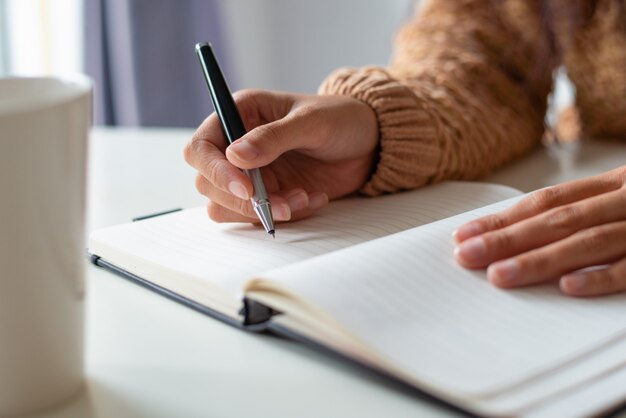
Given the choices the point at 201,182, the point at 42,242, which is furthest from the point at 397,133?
the point at 42,242

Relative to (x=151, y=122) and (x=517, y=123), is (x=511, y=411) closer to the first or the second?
(x=517, y=123)

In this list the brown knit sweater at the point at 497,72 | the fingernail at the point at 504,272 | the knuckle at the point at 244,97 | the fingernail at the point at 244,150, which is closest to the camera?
the fingernail at the point at 504,272

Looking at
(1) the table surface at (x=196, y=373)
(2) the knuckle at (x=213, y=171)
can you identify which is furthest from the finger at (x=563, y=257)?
(2) the knuckle at (x=213, y=171)

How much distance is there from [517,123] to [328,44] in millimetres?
1749

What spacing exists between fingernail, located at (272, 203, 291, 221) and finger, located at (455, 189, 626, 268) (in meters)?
0.15

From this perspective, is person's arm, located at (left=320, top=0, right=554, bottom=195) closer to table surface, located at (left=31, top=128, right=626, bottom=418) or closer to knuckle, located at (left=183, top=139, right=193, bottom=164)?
knuckle, located at (left=183, top=139, right=193, bottom=164)

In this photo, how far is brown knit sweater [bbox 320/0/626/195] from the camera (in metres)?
0.83

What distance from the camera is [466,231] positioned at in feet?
1.75

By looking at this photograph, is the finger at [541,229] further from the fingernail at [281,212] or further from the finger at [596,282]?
the fingernail at [281,212]

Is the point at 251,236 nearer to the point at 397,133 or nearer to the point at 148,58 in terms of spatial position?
the point at 397,133

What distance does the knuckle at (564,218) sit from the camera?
0.55m

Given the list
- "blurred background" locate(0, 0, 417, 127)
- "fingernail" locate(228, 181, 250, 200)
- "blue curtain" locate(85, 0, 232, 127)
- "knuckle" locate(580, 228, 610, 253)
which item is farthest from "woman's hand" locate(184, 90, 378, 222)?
"blue curtain" locate(85, 0, 232, 127)

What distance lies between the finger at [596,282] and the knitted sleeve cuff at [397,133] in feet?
0.90

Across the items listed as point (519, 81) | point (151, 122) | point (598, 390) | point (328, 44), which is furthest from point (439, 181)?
point (328, 44)
